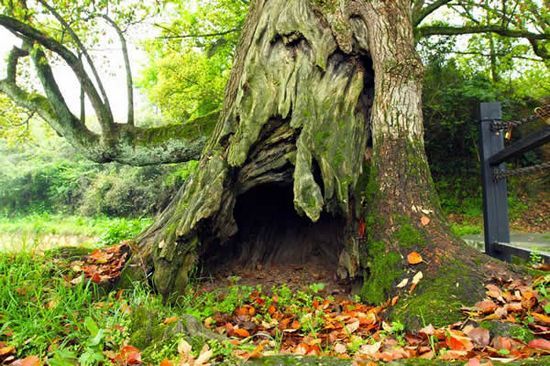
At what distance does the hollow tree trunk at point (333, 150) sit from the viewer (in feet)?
10.5

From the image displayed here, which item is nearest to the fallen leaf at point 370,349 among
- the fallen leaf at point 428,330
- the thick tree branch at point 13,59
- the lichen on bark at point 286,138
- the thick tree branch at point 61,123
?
the fallen leaf at point 428,330

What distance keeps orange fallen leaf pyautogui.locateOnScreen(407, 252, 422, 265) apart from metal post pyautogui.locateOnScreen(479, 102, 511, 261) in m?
1.42

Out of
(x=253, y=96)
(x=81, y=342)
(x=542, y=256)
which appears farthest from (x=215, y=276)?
(x=542, y=256)

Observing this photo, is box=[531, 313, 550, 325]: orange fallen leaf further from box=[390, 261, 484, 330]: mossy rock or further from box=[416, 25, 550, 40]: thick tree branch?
box=[416, 25, 550, 40]: thick tree branch

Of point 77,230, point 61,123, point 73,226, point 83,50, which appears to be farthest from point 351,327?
point 73,226

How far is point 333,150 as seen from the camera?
3.46m

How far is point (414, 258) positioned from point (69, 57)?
5835 mm

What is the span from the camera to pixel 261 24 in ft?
13.8

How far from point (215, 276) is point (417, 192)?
2.11 metres

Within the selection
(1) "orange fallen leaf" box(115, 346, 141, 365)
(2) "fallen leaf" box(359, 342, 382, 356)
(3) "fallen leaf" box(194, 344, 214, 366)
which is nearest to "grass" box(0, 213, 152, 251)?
(1) "orange fallen leaf" box(115, 346, 141, 365)

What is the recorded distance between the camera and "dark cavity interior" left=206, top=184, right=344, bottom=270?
4.47m

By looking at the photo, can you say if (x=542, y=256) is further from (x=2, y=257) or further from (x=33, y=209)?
(x=33, y=209)

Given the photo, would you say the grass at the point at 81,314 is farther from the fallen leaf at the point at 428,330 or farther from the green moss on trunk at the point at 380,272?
the fallen leaf at the point at 428,330

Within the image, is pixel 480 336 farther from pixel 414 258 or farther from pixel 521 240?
pixel 521 240
